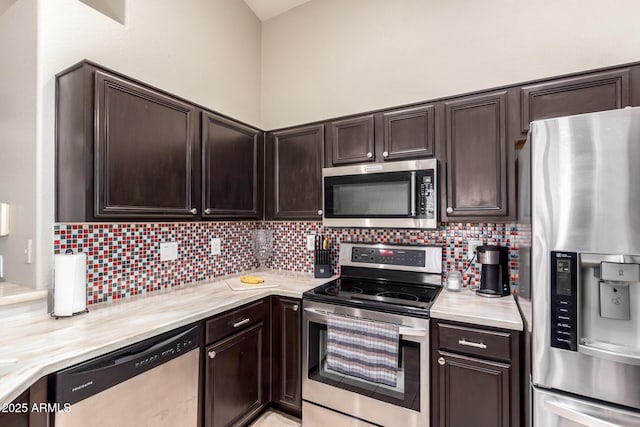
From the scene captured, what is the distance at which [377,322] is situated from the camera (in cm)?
168

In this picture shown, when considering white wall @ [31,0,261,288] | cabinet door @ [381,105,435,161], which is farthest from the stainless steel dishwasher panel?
cabinet door @ [381,105,435,161]

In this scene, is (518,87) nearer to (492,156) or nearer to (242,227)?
(492,156)

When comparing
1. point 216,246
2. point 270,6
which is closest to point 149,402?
point 216,246

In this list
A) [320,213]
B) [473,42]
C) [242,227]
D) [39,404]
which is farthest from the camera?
[242,227]

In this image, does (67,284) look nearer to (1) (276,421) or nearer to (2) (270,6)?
(1) (276,421)

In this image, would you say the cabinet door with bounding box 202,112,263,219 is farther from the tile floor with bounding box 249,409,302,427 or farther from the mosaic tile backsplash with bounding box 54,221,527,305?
the tile floor with bounding box 249,409,302,427

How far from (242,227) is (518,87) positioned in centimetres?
222

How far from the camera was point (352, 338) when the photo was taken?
1.73 metres

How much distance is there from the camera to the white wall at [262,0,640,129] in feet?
5.88

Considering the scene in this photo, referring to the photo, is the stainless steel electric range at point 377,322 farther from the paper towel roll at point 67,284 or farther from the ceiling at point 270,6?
the ceiling at point 270,6

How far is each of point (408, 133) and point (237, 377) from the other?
186 centimetres

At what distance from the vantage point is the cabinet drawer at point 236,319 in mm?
1641

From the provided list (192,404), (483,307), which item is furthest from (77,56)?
(483,307)

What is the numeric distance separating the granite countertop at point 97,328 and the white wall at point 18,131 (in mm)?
383
